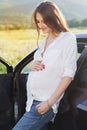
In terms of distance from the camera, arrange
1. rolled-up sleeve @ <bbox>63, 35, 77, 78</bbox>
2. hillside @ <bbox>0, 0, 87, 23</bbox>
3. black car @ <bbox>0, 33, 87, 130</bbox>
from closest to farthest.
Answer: rolled-up sleeve @ <bbox>63, 35, 77, 78</bbox>, black car @ <bbox>0, 33, 87, 130</bbox>, hillside @ <bbox>0, 0, 87, 23</bbox>

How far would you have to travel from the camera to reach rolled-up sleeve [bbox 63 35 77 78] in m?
3.31

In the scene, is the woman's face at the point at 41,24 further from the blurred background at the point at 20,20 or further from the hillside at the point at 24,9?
the hillside at the point at 24,9

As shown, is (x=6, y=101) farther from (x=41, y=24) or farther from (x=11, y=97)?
(x=41, y=24)

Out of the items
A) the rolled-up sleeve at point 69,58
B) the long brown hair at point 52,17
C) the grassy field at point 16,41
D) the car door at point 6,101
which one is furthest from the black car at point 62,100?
the grassy field at point 16,41

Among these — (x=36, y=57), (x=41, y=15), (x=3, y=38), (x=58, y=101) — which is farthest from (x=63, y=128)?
(x=3, y=38)

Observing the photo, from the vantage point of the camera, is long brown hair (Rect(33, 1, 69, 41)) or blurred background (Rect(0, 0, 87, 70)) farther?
blurred background (Rect(0, 0, 87, 70))

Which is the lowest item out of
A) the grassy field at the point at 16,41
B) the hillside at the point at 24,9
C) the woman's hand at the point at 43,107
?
the grassy field at the point at 16,41

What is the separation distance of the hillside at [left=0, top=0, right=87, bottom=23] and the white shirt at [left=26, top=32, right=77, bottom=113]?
13244mm

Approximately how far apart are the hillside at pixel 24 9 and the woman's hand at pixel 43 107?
43.7ft

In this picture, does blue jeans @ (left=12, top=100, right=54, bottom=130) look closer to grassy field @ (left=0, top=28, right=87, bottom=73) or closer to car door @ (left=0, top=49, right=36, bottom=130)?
car door @ (left=0, top=49, right=36, bottom=130)

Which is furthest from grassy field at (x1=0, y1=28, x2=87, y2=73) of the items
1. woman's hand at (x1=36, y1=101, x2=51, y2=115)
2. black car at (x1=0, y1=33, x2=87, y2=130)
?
woman's hand at (x1=36, y1=101, x2=51, y2=115)

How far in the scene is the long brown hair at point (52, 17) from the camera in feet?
11.0

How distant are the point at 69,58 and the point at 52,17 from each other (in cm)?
29

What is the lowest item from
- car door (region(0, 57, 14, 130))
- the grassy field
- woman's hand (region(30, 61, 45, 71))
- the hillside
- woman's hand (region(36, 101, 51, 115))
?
the grassy field
